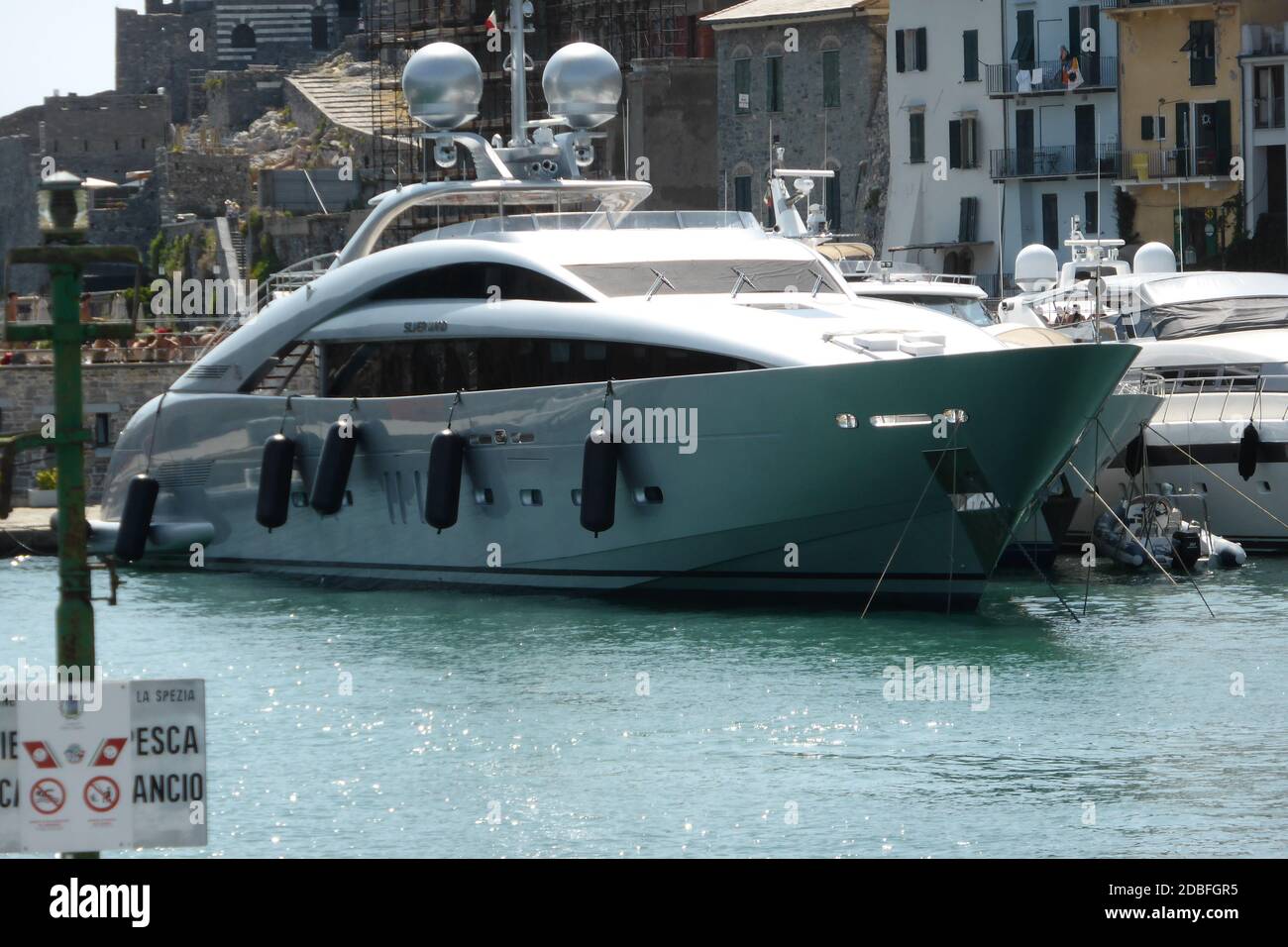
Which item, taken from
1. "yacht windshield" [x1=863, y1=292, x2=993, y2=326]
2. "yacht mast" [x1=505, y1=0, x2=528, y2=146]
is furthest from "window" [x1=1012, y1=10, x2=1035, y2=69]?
"yacht mast" [x1=505, y1=0, x2=528, y2=146]

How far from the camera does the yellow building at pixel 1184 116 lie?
44.2 meters

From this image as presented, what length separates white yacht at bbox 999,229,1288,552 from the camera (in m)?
26.3

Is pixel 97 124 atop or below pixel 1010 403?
atop

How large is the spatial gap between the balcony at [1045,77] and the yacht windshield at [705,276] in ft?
85.1

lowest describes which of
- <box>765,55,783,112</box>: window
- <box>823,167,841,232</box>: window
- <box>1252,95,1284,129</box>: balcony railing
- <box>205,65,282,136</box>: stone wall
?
<box>823,167,841,232</box>: window

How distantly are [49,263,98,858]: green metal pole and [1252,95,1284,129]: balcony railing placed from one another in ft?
126

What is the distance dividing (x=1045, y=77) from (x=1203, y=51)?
3740mm

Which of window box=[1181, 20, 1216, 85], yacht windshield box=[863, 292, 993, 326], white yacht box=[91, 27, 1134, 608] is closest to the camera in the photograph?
white yacht box=[91, 27, 1134, 608]

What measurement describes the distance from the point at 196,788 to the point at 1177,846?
23.1ft

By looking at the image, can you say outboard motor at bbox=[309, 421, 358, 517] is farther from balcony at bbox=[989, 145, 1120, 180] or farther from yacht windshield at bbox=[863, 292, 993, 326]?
balcony at bbox=[989, 145, 1120, 180]
